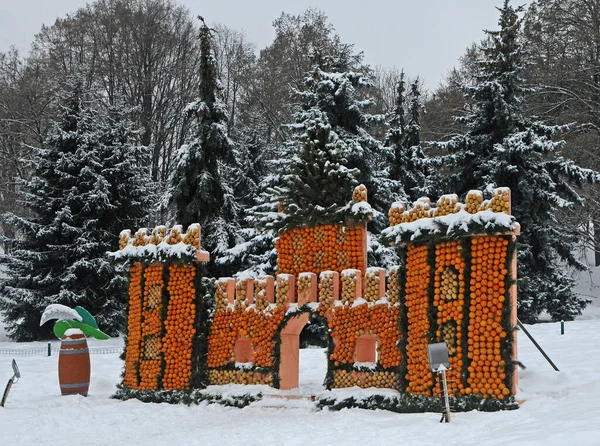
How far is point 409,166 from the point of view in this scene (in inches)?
1003

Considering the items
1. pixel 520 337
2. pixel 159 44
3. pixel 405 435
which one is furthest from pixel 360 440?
pixel 159 44

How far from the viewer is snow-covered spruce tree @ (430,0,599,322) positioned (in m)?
20.7

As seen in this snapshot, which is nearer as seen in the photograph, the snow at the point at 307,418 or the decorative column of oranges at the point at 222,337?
the snow at the point at 307,418

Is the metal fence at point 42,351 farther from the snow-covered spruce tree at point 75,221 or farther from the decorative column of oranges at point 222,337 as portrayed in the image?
the decorative column of oranges at point 222,337

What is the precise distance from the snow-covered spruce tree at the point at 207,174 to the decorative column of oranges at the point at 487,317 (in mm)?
12071

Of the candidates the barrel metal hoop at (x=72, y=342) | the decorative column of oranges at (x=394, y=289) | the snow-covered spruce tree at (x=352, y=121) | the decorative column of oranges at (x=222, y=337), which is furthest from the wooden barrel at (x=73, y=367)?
the snow-covered spruce tree at (x=352, y=121)

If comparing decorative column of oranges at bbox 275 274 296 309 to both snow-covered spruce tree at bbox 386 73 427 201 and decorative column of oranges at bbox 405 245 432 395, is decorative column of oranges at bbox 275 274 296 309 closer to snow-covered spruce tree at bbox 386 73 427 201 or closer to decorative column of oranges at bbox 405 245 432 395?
decorative column of oranges at bbox 405 245 432 395

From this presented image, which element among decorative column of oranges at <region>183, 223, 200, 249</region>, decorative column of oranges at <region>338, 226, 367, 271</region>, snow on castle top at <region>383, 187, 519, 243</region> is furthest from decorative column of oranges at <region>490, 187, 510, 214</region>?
decorative column of oranges at <region>183, 223, 200, 249</region>

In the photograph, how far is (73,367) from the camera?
14266mm

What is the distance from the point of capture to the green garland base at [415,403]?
977cm

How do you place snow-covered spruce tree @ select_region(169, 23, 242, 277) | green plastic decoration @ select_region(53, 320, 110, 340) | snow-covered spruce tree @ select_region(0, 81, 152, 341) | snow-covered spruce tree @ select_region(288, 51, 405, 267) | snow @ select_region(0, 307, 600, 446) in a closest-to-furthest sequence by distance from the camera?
snow @ select_region(0, 307, 600, 446) < green plastic decoration @ select_region(53, 320, 110, 340) < snow-covered spruce tree @ select_region(288, 51, 405, 267) < snow-covered spruce tree @ select_region(169, 23, 242, 277) < snow-covered spruce tree @ select_region(0, 81, 152, 341)

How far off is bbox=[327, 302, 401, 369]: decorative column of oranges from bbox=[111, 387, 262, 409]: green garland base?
174 cm

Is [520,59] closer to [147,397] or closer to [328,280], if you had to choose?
[328,280]

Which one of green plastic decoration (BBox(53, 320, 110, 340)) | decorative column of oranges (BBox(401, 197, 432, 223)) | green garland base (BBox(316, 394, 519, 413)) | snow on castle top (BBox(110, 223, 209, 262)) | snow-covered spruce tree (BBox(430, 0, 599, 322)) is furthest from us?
snow-covered spruce tree (BBox(430, 0, 599, 322))
